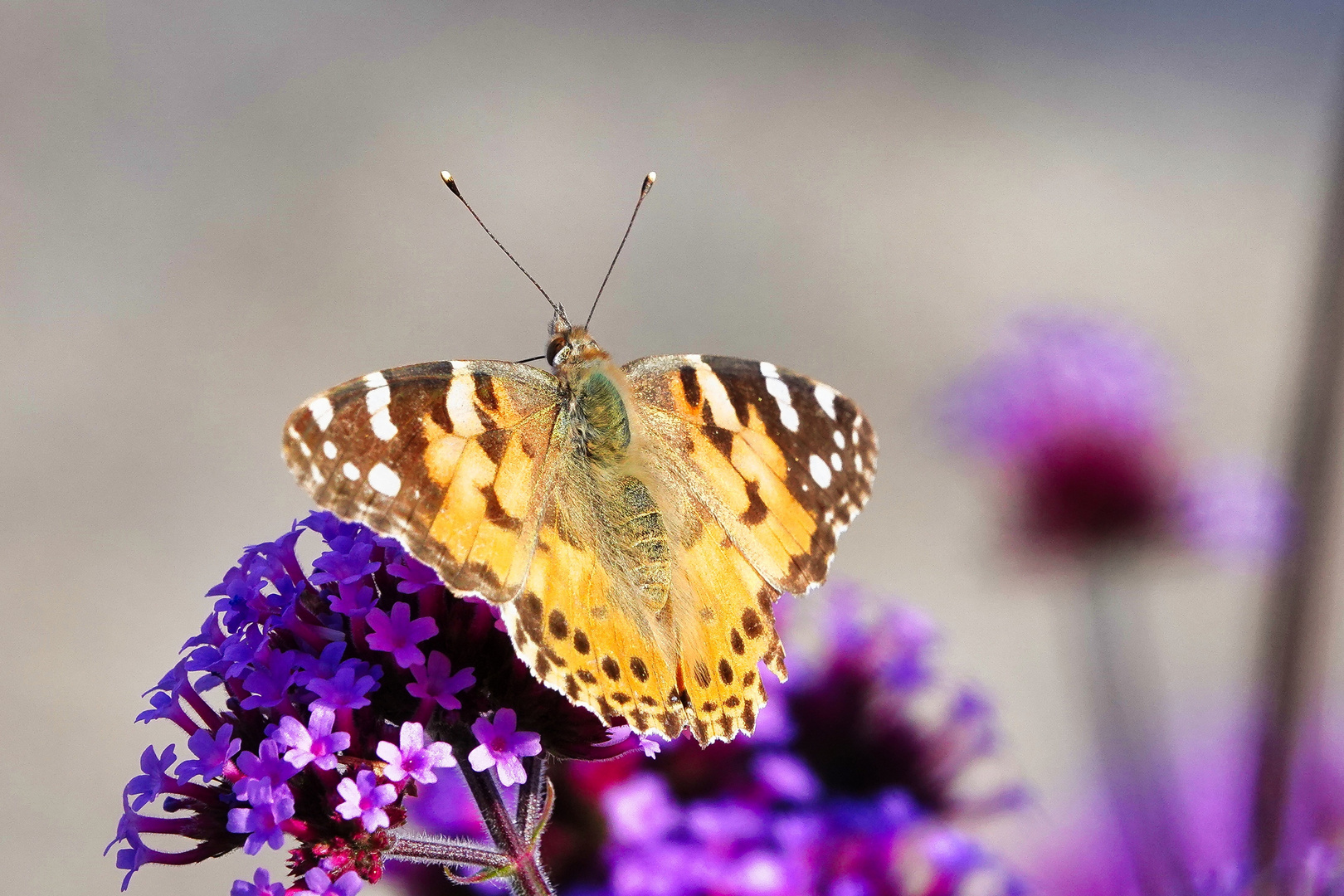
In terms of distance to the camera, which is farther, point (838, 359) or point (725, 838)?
point (838, 359)

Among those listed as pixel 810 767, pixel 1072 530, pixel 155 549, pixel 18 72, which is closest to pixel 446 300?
pixel 155 549

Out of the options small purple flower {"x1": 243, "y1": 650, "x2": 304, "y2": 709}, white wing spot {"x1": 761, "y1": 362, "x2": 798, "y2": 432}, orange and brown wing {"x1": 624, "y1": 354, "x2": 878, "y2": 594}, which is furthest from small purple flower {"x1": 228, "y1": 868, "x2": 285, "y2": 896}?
white wing spot {"x1": 761, "y1": 362, "x2": 798, "y2": 432}

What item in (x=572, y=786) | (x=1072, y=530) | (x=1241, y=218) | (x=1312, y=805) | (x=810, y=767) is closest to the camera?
(x=572, y=786)

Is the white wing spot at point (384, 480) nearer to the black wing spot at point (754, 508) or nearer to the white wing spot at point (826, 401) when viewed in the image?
the black wing spot at point (754, 508)

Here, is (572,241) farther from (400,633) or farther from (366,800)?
(366,800)

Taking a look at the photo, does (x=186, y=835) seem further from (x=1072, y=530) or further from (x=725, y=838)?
(x=1072, y=530)

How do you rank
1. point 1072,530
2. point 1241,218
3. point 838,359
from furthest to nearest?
point 1241,218
point 838,359
point 1072,530
